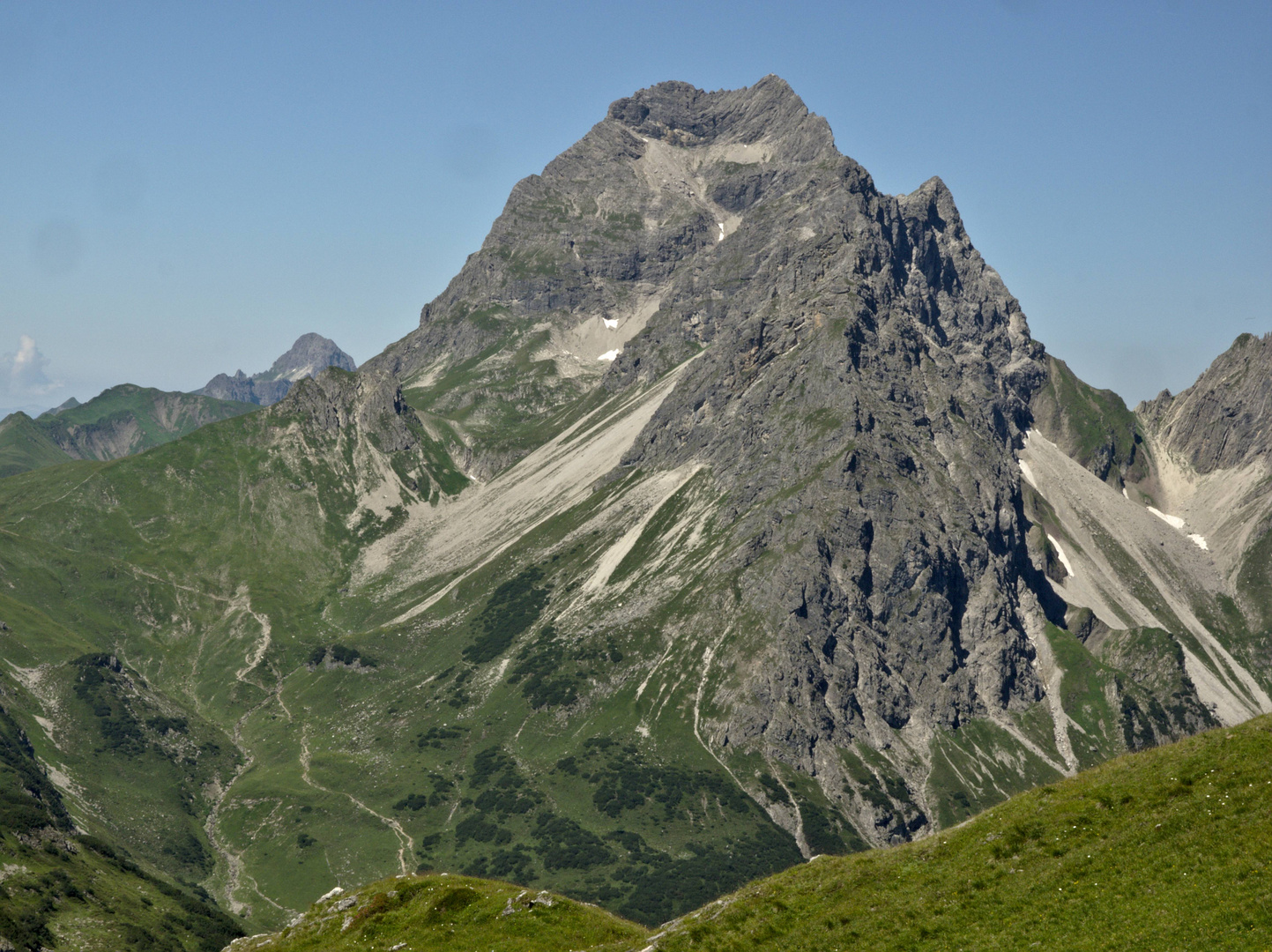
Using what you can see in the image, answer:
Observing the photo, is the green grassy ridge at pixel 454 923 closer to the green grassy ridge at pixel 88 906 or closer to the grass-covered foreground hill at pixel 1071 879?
the grass-covered foreground hill at pixel 1071 879

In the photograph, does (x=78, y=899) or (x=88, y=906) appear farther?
(x=78, y=899)

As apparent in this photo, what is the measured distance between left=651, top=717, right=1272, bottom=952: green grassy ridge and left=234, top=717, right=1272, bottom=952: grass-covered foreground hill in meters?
0.07

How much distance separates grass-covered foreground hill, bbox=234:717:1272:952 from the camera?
149ft

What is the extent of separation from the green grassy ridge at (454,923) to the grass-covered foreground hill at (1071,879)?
6.01 meters

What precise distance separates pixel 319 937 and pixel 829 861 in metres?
39.8

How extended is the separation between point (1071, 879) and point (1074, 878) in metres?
0.14

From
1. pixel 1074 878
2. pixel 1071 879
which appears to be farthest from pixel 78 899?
pixel 1074 878

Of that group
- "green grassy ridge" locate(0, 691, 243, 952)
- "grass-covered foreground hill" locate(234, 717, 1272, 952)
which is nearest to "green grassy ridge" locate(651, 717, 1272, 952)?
"grass-covered foreground hill" locate(234, 717, 1272, 952)

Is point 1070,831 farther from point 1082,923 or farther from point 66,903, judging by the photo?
point 66,903

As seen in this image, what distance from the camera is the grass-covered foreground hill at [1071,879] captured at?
45375mm

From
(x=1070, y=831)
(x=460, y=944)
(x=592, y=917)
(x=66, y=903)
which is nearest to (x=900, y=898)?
(x=1070, y=831)

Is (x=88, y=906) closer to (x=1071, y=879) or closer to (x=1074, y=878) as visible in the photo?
(x=1071, y=879)

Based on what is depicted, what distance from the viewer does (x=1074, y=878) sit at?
5006 cm

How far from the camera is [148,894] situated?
159 metres
